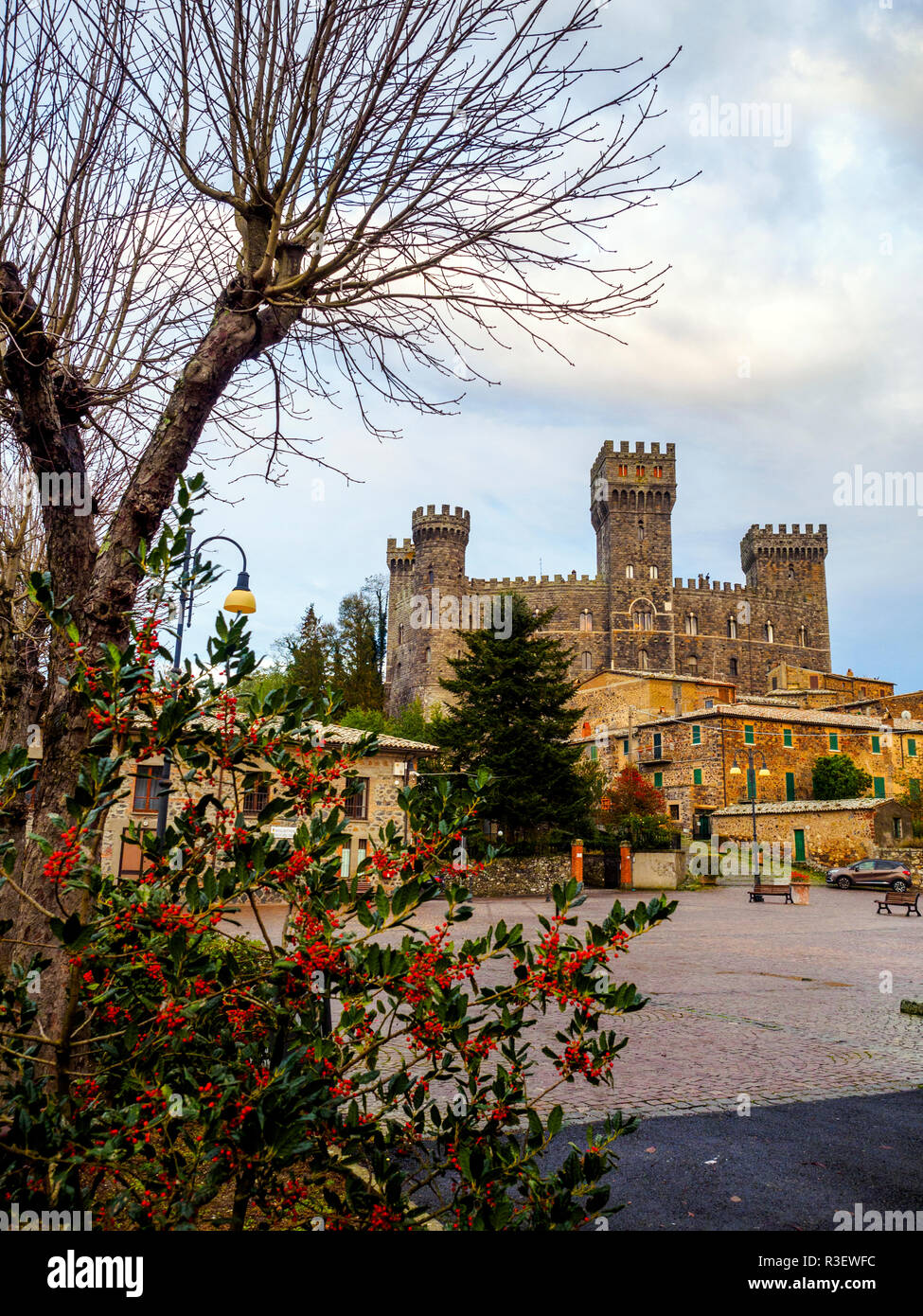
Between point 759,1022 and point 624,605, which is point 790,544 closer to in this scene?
point 624,605

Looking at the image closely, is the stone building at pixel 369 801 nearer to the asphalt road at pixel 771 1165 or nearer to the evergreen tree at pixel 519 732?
the evergreen tree at pixel 519 732

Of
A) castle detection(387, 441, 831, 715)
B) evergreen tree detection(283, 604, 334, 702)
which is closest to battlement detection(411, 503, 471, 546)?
castle detection(387, 441, 831, 715)

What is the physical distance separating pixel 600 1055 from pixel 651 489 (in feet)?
241

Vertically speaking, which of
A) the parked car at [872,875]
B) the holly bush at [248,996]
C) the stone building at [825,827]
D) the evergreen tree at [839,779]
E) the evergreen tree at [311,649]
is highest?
the evergreen tree at [311,649]

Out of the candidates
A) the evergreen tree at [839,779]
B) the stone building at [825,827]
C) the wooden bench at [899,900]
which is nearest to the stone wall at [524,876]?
the wooden bench at [899,900]

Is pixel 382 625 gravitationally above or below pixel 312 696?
above

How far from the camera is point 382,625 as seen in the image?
73312 millimetres

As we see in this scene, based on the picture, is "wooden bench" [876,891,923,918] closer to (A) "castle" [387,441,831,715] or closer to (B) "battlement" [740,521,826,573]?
(A) "castle" [387,441,831,715]

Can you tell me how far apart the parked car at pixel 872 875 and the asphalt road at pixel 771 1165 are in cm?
2798

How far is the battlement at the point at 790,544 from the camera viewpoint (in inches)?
3091

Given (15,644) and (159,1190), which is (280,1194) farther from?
(15,644)

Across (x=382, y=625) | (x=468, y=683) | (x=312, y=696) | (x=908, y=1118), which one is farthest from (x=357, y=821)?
(x=382, y=625)

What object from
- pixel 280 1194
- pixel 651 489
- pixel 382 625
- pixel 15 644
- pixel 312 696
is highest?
pixel 651 489

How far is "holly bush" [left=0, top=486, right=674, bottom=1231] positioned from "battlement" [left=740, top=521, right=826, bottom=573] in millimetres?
82049
